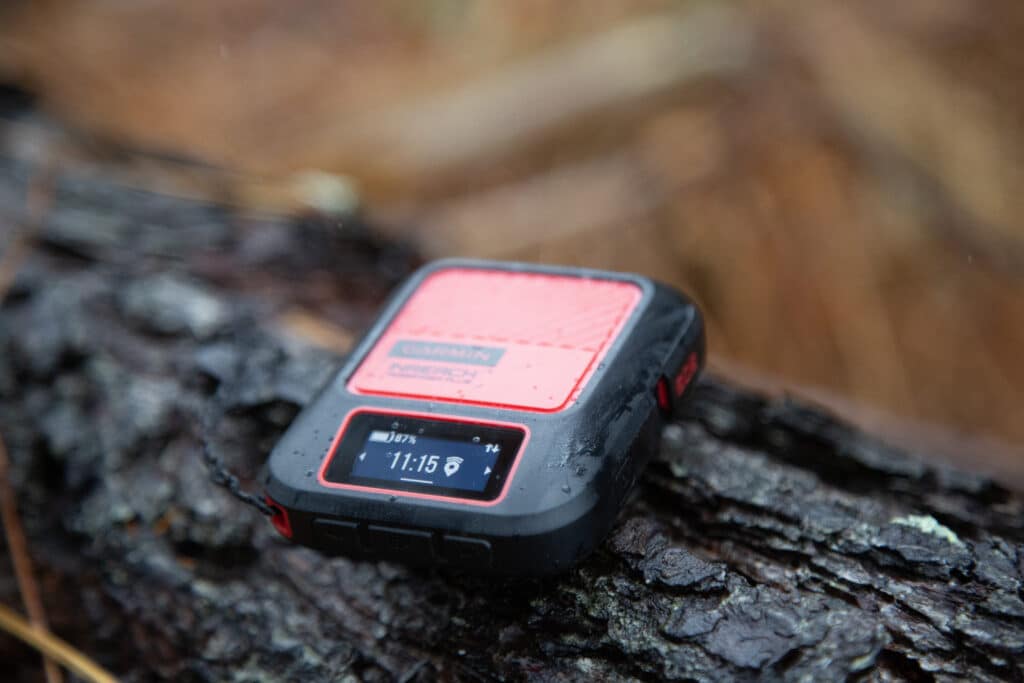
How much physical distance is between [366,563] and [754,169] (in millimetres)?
2065

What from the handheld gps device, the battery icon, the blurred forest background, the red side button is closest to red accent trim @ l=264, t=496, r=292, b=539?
the handheld gps device

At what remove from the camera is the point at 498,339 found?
1.09 meters

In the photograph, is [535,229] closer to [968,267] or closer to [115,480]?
[968,267]

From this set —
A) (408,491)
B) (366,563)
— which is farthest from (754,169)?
(408,491)

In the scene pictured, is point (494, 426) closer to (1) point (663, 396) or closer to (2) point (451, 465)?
(2) point (451, 465)

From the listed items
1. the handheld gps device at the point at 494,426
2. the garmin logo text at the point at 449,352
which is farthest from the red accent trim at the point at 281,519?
the garmin logo text at the point at 449,352

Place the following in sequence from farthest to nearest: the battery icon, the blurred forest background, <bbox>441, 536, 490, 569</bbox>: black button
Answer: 1. the blurred forest background
2. the battery icon
3. <bbox>441, 536, 490, 569</bbox>: black button

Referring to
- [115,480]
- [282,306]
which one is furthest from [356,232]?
[115,480]

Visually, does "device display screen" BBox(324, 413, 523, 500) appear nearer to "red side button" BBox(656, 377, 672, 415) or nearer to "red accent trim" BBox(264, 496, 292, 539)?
"red accent trim" BBox(264, 496, 292, 539)

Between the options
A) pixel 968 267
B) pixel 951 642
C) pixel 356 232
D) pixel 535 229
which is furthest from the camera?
pixel 535 229

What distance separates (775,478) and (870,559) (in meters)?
0.16

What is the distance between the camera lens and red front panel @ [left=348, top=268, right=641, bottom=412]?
1.01 m

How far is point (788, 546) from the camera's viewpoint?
1.04 m

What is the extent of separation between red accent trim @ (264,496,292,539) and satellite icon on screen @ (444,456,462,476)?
164 mm
